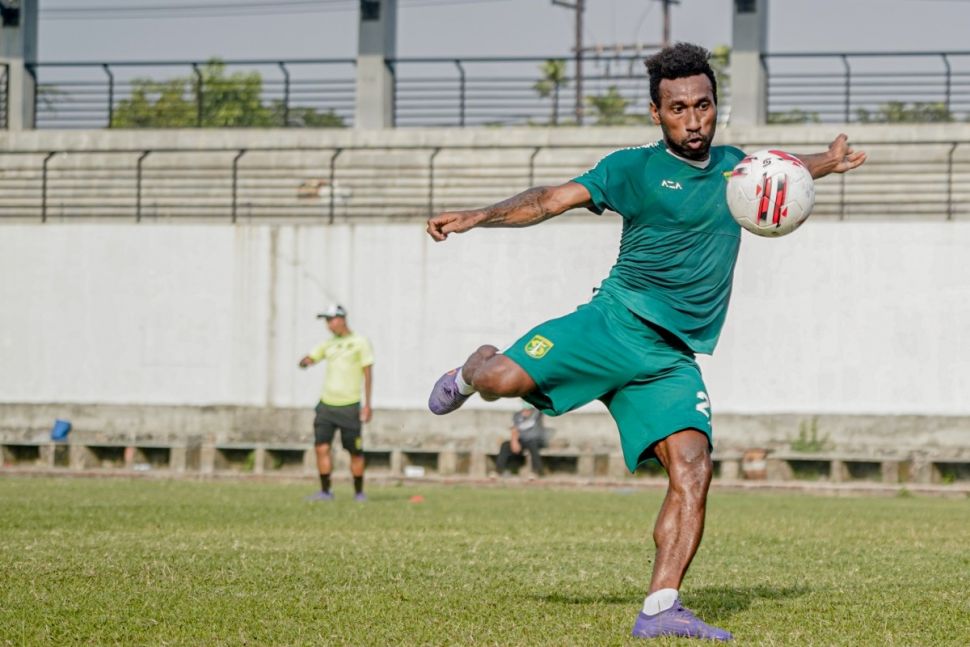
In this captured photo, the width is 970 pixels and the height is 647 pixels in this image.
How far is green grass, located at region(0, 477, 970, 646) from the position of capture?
642 centimetres

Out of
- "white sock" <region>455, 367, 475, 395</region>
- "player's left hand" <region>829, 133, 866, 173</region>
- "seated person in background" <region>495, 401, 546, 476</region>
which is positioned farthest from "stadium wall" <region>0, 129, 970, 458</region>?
"white sock" <region>455, 367, 475, 395</region>

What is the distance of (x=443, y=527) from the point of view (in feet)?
41.7

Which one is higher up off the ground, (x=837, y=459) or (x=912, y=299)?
(x=912, y=299)

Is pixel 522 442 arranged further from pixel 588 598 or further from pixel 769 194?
pixel 769 194

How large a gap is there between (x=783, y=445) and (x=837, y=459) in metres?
1.37

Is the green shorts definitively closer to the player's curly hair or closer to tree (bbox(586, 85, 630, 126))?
the player's curly hair

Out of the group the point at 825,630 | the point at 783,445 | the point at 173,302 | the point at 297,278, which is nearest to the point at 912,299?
the point at 783,445

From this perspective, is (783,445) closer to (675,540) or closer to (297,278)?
(297,278)

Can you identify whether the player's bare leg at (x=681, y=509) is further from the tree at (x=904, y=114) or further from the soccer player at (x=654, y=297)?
the tree at (x=904, y=114)

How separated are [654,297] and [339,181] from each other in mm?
23176

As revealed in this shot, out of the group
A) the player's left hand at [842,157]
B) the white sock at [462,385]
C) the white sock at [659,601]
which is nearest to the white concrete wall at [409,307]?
the player's left hand at [842,157]

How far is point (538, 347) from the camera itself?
6.65m

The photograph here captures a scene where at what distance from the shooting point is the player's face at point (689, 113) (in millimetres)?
6691

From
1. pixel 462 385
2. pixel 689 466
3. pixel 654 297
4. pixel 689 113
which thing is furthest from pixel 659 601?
Answer: pixel 689 113
